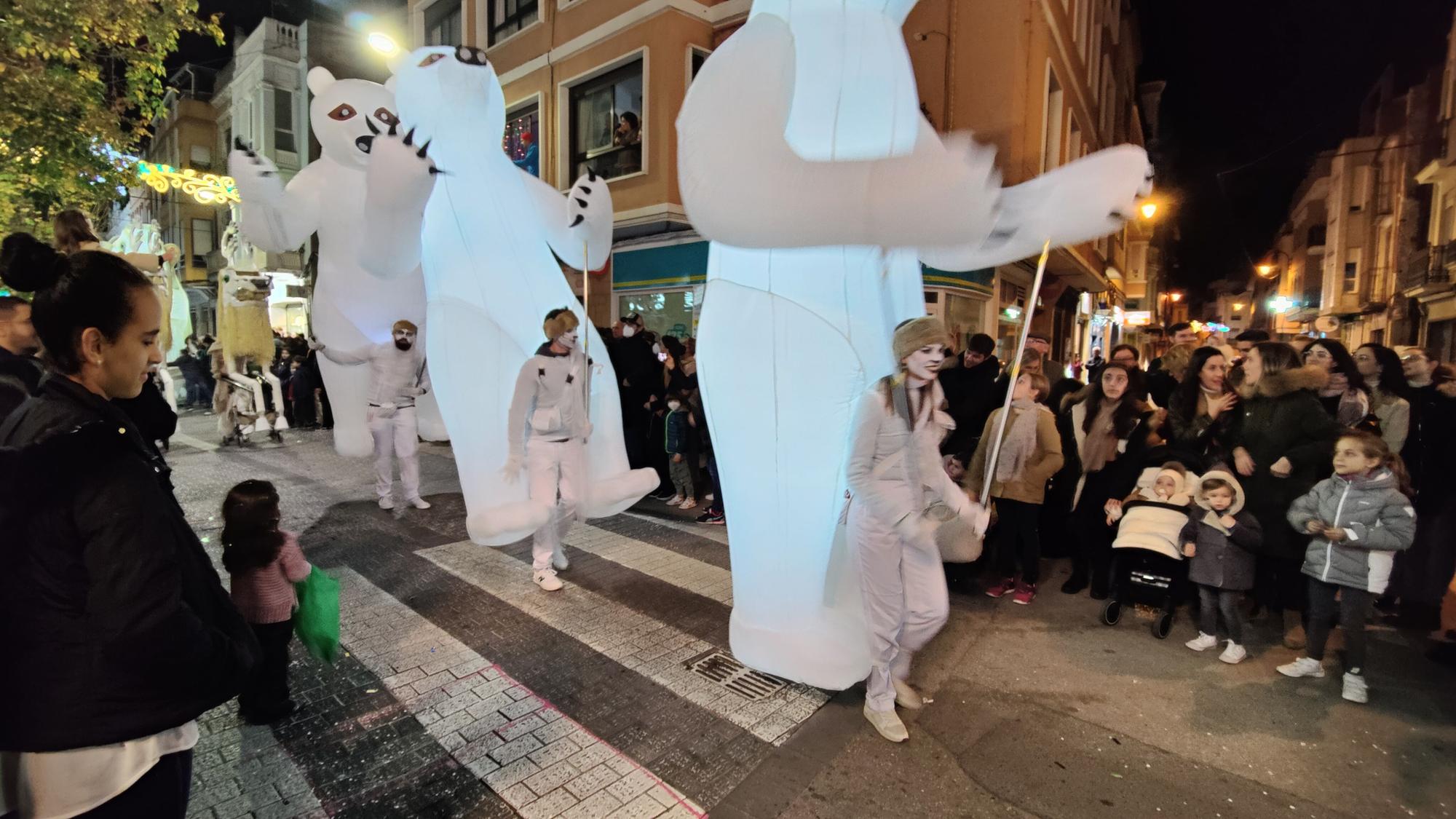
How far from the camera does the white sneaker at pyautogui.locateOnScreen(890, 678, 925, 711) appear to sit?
3244 millimetres

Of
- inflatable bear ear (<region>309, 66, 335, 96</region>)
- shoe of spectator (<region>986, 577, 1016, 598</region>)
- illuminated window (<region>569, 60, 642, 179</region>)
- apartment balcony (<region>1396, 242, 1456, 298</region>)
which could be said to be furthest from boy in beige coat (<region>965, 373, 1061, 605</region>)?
apartment balcony (<region>1396, 242, 1456, 298</region>)

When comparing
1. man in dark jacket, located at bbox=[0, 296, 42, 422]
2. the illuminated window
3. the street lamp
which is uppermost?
the illuminated window

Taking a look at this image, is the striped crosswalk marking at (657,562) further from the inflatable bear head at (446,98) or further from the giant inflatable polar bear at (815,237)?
the inflatable bear head at (446,98)

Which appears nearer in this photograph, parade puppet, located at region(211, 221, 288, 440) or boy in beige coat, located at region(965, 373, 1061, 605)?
boy in beige coat, located at region(965, 373, 1061, 605)

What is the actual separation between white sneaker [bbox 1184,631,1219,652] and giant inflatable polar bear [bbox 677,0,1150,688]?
86.3 inches

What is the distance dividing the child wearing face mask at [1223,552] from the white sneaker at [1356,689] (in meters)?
0.44

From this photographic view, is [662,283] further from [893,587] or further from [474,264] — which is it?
[893,587]

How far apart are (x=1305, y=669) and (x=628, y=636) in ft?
11.6

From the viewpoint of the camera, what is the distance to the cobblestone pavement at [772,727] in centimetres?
262

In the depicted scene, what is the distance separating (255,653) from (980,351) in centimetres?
490

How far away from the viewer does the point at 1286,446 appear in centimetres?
391

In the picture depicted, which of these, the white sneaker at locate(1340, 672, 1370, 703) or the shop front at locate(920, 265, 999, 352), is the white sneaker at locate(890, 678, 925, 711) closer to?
the white sneaker at locate(1340, 672, 1370, 703)

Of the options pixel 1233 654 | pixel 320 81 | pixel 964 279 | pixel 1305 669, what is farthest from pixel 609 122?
pixel 1305 669

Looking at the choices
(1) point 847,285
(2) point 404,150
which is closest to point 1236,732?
(1) point 847,285
